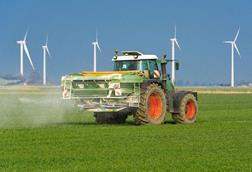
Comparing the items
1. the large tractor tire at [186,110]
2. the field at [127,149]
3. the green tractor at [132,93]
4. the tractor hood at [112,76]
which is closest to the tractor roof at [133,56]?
the green tractor at [132,93]

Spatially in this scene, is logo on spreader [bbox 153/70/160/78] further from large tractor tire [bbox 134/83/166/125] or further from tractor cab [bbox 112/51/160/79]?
large tractor tire [bbox 134/83/166/125]

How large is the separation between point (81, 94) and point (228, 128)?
5.68 m

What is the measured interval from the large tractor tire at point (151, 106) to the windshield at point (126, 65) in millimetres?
1386

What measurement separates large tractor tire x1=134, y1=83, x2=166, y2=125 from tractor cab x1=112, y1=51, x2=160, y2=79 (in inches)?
34.9

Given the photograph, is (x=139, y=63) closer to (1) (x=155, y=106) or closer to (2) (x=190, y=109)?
(1) (x=155, y=106)

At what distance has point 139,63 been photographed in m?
27.3

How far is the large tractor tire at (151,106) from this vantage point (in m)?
25.5

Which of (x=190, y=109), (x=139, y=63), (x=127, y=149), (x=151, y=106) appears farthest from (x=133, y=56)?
(x=127, y=149)

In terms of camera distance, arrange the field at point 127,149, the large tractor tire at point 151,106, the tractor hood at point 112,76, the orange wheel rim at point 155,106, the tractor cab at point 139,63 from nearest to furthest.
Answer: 1. the field at point 127,149
2. the tractor hood at point 112,76
3. the large tractor tire at point 151,106
4. the orange wheel rim at point 155,106
5. the tractor cab at point 139,63

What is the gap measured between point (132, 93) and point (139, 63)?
194 cm

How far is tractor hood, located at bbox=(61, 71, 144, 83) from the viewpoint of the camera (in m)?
25.4

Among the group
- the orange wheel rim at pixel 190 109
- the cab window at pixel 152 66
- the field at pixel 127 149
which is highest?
the cab window at pixel 152 66

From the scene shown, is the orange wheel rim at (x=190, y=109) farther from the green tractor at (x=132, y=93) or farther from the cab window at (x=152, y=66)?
the cab window at (x=152, y=66)

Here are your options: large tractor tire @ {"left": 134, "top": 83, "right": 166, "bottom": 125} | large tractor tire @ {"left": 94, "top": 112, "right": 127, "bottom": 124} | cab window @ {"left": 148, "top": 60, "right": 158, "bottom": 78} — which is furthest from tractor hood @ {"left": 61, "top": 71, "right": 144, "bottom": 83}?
large tractor tire @ {"left": 94, "top": 112, "right": 127, "bottom": 124}
